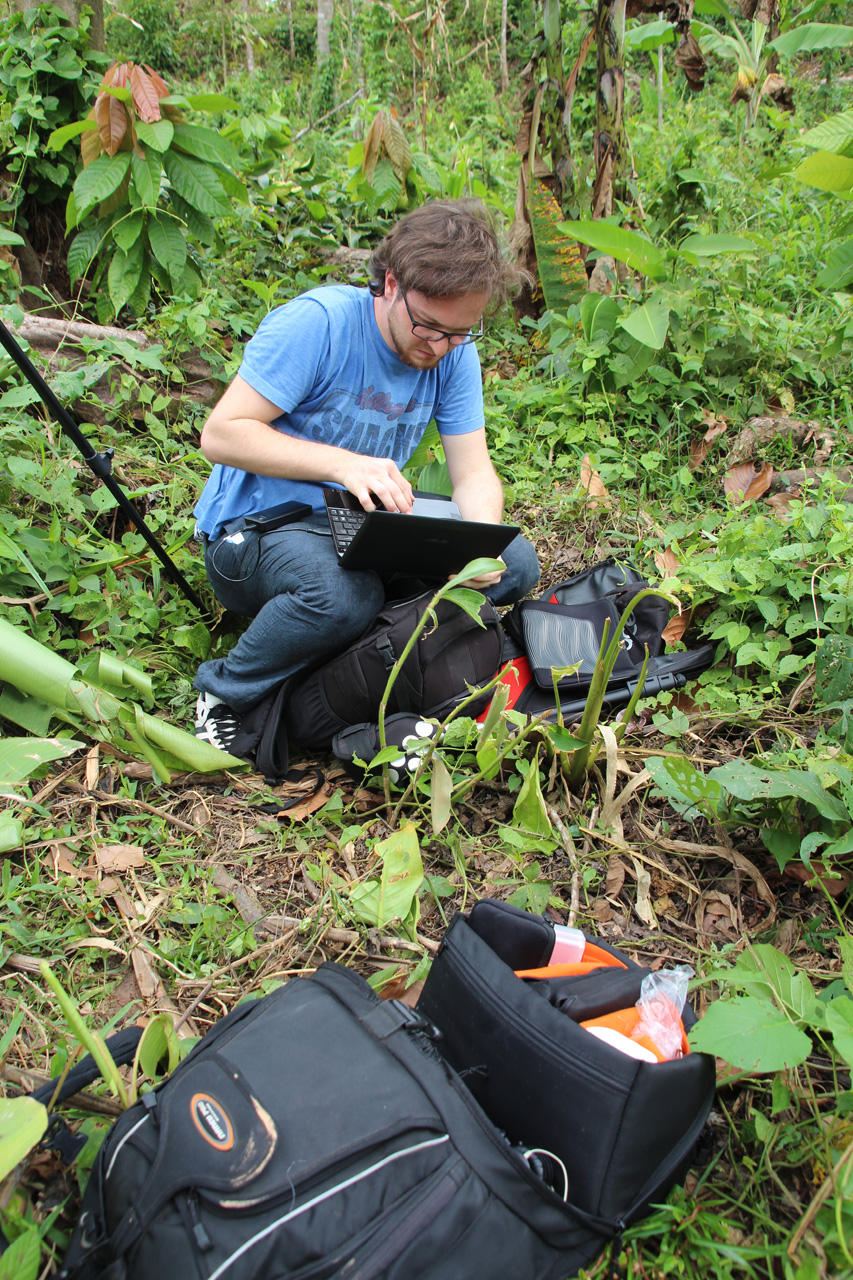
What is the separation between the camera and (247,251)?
375cm

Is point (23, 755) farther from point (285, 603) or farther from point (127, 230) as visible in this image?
point (127, 230)

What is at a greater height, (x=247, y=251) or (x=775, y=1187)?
(x=247, y=251)

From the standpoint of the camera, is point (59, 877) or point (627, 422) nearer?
point (59, 877)

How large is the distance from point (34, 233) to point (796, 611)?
3305 millimetres

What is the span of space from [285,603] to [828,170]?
6.31ft

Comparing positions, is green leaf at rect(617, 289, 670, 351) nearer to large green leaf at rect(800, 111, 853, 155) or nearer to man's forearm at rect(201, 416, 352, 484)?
large green leaf at rect(800, 111, 853, 155)

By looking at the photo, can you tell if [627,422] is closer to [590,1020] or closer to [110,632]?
[110,632]

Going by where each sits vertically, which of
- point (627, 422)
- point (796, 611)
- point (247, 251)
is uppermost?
point (247, 251)

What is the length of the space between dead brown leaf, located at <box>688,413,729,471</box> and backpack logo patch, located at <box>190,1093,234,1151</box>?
107 inches

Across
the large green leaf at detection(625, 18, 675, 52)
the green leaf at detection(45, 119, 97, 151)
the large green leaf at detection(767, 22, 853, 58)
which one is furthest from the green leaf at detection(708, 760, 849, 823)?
the large green leaf at detection(625, 18, 675, 52)

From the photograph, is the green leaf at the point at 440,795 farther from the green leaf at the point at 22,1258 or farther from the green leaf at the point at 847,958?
the green leaf at the point at 22,1258

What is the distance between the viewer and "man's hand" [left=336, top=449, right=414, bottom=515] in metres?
1.86

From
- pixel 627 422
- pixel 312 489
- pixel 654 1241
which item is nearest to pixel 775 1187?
pixel 654 1241

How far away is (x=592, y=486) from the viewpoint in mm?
2846
